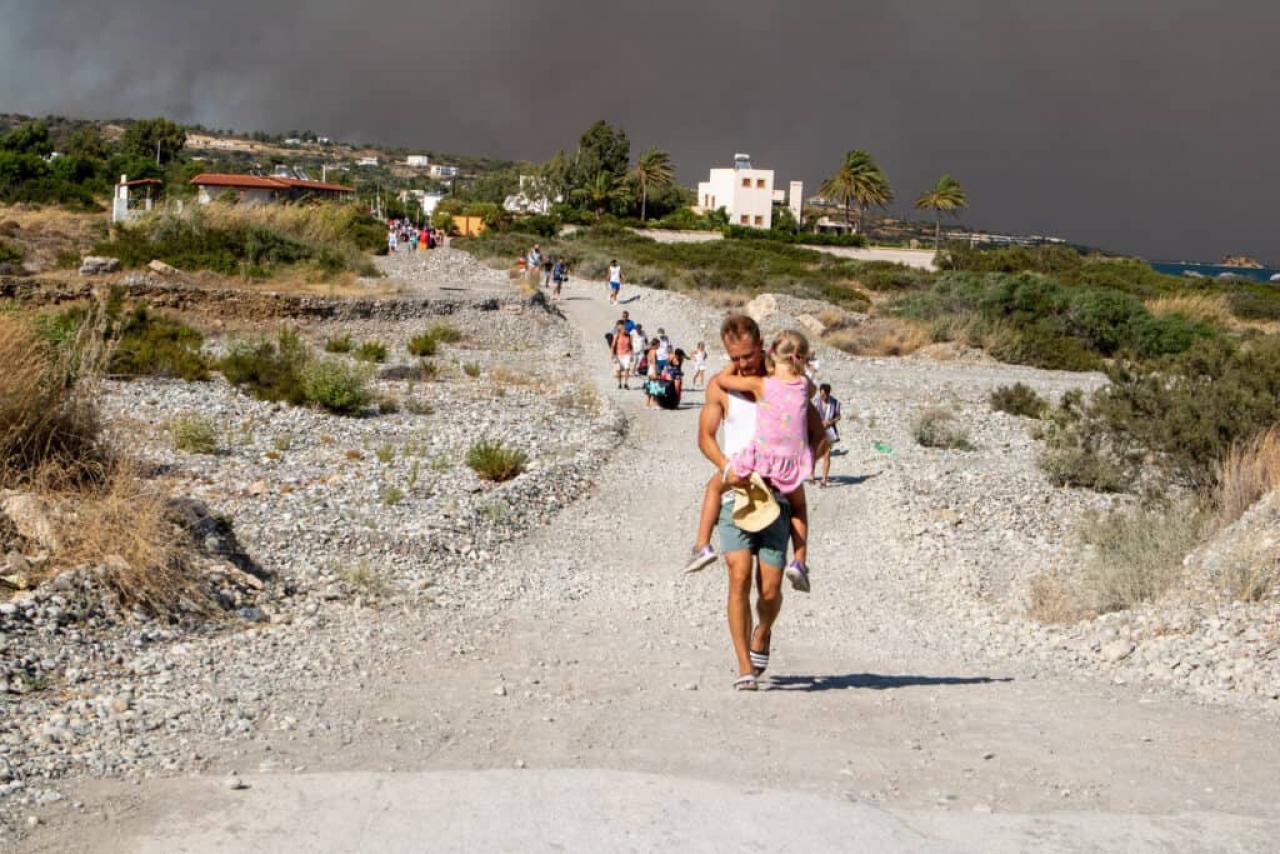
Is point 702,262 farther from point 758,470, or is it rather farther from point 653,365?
point 758,470

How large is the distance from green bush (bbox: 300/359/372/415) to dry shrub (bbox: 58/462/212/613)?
376 inches

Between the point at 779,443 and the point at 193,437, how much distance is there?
954cm

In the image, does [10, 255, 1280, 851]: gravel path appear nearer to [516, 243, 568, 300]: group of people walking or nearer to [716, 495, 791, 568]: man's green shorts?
[716, 495, 791, 568]: man's green shorts

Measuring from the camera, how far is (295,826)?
4445mm

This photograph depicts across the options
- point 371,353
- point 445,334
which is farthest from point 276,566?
point 445,334

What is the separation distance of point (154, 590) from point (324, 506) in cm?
367

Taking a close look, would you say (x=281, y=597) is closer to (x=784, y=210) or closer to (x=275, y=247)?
(x=275, y=247)

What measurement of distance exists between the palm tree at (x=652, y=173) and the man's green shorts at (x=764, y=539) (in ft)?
334

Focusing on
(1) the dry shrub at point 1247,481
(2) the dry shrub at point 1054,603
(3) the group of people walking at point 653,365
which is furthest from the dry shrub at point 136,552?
(3) the group of people walking at point 653,365

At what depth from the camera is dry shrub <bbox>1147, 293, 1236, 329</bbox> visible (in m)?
48.3

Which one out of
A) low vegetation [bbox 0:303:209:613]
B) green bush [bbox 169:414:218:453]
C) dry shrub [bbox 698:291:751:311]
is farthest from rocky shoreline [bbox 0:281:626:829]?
dry shrub [bbox 698:291:751:311]

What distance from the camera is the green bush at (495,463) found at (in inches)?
552

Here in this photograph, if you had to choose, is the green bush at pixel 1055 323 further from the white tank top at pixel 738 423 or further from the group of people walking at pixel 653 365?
the white tank top at pixel 738 423

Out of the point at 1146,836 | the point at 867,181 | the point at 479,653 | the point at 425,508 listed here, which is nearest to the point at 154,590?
the point at 479,653
